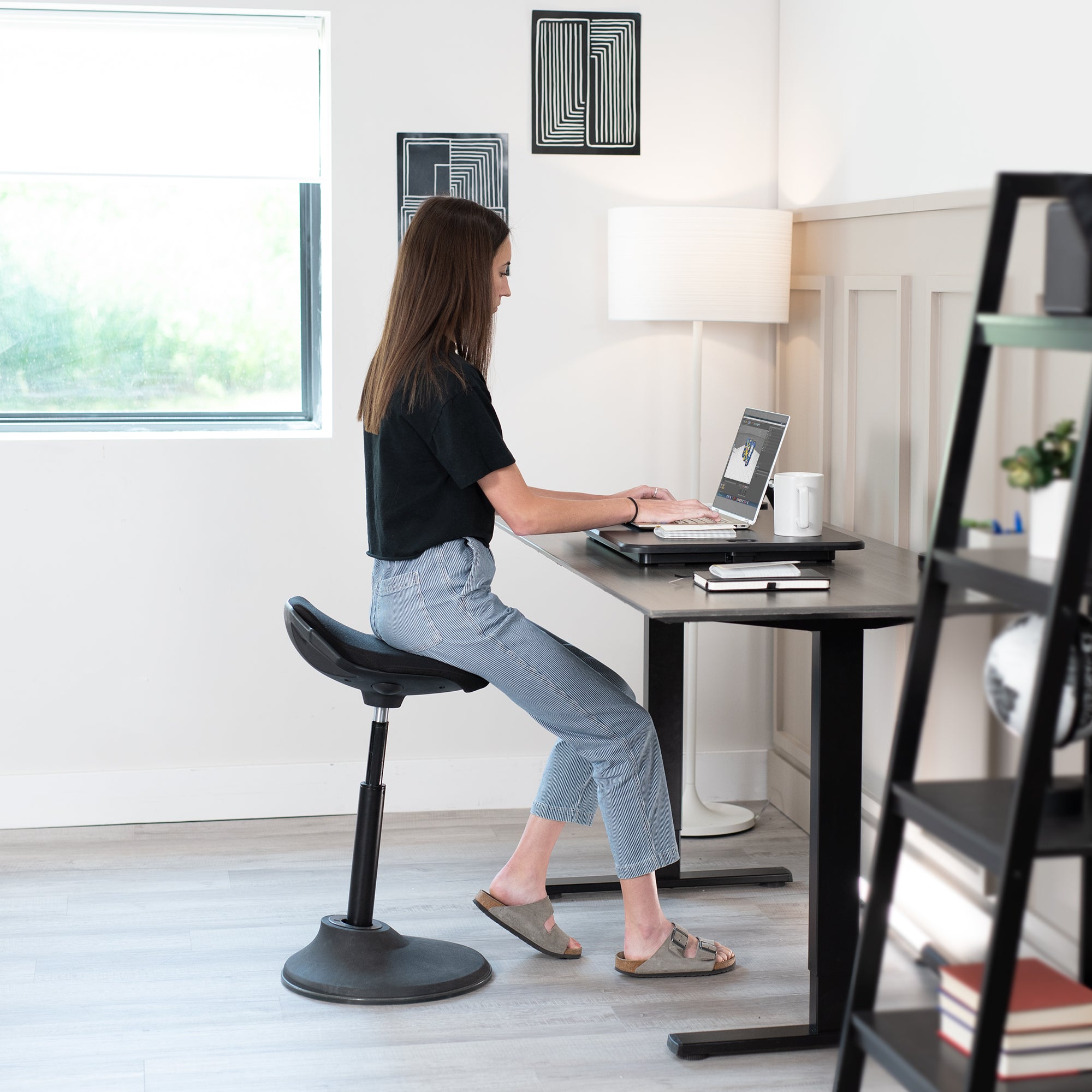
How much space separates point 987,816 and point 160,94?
2.87 m

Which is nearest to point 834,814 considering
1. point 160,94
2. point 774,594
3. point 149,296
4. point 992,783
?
point 774,594

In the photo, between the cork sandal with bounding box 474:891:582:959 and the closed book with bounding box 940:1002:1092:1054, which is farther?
the cork sandal with bounding box 474:891:582:959

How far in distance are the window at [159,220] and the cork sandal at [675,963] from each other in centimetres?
176

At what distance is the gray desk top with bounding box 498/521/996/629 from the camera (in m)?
2.15

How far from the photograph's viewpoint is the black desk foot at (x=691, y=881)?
3.15 m

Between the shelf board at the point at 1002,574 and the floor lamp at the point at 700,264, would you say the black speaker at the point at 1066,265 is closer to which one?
the shelf board at the point at 1002,574

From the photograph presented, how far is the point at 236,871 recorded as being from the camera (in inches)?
131

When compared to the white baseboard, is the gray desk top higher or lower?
higher

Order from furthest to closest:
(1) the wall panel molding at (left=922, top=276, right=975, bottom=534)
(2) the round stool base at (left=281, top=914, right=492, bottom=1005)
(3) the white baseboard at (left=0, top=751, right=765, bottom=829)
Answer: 1. (3) the white baseboard at (left=0, top=751, right=765, bottom=829)
2. (1) the wall panel molding at (left=922, top=276, right=975, bottom=534)
3. (2) the round stool base at (left=281, top=914, right=492, bottom=1005)

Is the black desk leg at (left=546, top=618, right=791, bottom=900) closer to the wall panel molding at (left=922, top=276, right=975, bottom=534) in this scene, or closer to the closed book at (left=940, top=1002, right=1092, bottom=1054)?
the wall panel molding at (left=922, top=276, right=975, bottom=534)

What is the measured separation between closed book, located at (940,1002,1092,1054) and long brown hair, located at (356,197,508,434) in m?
1.36

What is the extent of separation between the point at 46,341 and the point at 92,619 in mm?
719

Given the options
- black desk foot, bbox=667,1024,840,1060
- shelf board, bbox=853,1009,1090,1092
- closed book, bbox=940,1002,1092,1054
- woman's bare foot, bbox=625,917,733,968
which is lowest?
black desk foot, bbox=667,1024,840,1060

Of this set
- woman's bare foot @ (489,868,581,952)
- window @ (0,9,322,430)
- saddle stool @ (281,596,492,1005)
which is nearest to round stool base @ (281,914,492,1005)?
saddle stool @ (281,596,492,1005)
